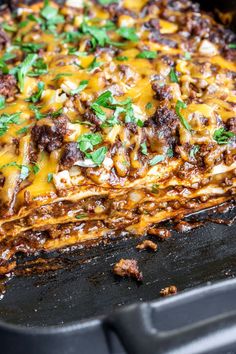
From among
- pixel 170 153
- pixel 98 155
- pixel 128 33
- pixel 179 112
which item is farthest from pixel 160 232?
pixel 128 33

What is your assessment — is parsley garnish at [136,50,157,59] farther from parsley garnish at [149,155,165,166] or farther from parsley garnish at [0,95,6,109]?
parsley garnish at [0,95,6,109]

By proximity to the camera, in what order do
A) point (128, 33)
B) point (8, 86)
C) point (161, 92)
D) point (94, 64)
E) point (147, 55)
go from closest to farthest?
point (161, 92) < point (8, 86) < point (94, 64) < point (147, 55) < point (128, 33)

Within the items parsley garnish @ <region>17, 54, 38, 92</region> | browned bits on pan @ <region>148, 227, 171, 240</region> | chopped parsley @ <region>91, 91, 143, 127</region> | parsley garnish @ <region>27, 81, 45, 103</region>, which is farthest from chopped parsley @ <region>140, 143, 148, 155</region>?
parsley garnish @ <region>17, 54, 38, 92</region>

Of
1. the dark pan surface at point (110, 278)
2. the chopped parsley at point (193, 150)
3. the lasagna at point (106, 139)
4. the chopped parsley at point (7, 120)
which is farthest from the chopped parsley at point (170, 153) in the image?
the chopped parsley at point (7, 120)

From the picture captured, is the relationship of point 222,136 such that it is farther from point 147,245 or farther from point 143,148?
point 147,245

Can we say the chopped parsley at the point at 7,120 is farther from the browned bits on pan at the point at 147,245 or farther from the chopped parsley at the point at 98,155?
the browned bits on pan at the point at 147,245

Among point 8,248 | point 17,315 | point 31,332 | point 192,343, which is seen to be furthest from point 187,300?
point 8,248
